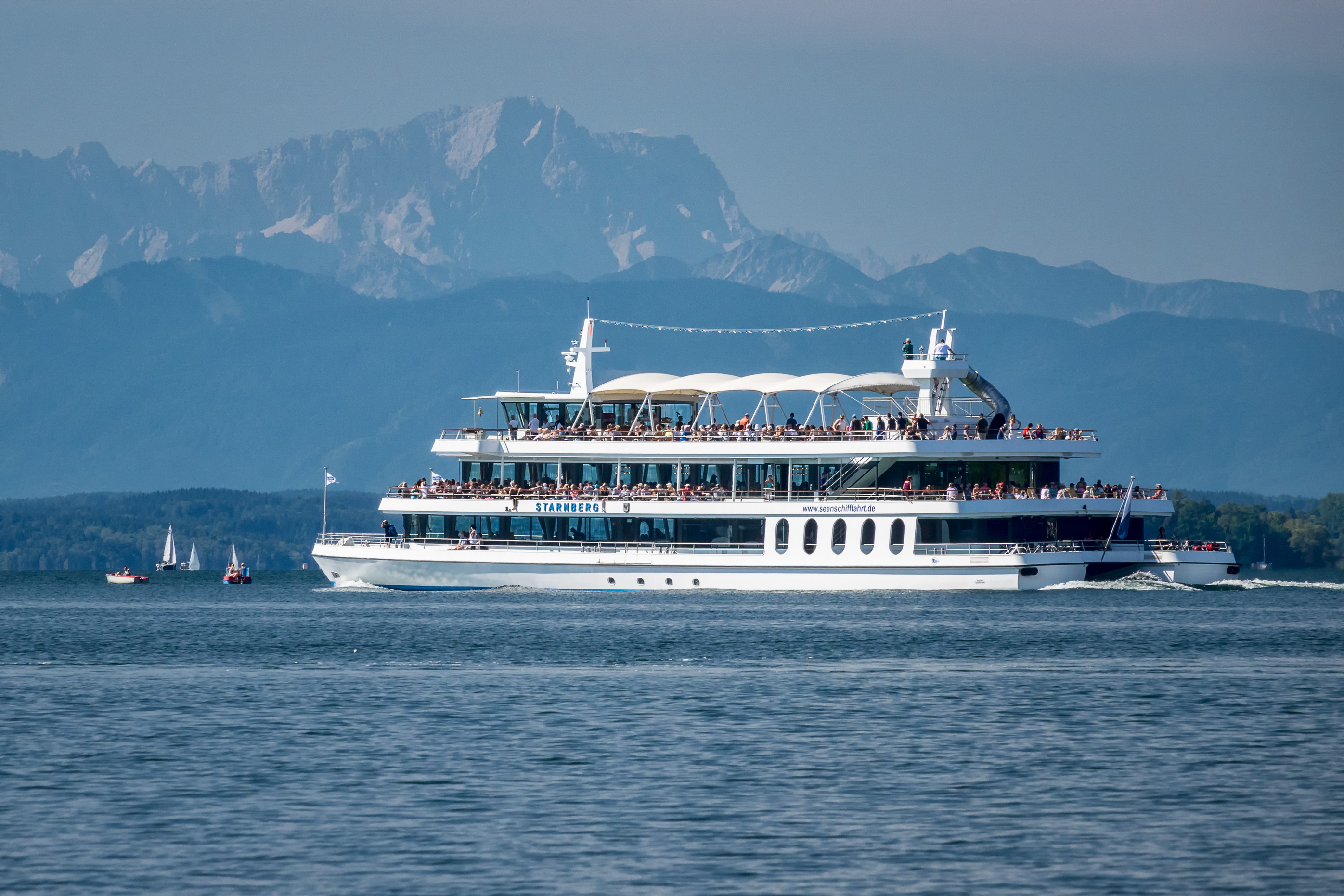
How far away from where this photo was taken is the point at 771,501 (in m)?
85.0

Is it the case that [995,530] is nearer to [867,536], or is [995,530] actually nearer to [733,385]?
[867,536]

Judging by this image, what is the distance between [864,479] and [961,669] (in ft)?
113

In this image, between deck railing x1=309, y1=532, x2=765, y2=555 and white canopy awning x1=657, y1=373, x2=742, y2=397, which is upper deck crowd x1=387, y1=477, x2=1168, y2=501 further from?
white canopy awning x1=657, y1=373, x2=742, y2=397

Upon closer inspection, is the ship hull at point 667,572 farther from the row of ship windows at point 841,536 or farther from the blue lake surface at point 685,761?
the blue lake surface at point 685,761

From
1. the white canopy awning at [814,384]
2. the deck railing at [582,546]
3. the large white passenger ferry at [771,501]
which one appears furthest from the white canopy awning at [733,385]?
the deck railing at [582,546]

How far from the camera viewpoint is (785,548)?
85312 mm

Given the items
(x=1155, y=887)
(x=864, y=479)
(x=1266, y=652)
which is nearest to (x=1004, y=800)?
(x=1155, y=887)

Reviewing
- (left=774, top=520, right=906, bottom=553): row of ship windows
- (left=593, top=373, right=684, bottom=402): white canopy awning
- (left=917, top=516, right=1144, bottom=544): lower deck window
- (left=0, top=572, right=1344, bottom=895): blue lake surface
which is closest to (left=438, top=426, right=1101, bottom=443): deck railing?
(left=593, top=373, right=684, bottom=402): white canopy awning

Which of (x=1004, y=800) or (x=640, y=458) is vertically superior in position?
(x=640, y=458)

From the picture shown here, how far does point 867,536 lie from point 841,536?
1.28 m

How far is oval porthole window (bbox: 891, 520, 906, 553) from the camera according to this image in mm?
82375

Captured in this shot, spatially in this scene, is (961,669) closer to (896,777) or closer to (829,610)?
(896,777)

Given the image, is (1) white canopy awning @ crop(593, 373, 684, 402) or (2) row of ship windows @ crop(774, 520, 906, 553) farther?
(1) white canopy awning @ crop(593, 373, 684, 402)

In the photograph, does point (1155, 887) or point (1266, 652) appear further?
point (1266, 652)
